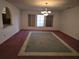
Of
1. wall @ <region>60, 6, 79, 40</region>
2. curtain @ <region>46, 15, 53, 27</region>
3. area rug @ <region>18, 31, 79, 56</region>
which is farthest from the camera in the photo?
curtain @ <region>46, 15, 53, 27</region>

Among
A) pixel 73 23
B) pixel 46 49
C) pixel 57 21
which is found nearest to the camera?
pixel 46 49

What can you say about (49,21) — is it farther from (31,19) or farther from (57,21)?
(31,19)

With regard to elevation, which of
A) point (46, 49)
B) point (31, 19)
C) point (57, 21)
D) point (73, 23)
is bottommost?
point (46, 49)

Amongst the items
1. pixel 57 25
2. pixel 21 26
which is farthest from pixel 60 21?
pixel 21 26

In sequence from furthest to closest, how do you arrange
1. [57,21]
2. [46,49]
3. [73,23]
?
[57,21], [73,23], [46,49]

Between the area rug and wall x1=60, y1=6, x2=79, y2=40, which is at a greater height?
wall x1=60, y1=6, x2=79, y2=40

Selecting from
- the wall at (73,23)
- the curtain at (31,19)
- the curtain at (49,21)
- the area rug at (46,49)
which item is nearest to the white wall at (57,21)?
the curtain at (49,21)

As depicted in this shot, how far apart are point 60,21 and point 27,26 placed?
12.0 ft

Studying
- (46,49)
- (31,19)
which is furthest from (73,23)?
(31,19)

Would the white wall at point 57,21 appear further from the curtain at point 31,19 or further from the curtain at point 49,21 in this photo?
the curtain at point 31,19

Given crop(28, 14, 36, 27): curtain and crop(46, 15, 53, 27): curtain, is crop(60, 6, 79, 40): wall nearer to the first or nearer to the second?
crop(46, 15, 53, 27): curtain

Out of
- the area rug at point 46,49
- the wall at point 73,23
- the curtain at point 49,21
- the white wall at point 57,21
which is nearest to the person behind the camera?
the area rug at point 46,49

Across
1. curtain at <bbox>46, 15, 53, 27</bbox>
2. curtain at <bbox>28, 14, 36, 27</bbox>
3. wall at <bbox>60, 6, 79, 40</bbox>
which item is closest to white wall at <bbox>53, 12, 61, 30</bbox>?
curtain at <bbox>46, 15, 53, 27</bbox>

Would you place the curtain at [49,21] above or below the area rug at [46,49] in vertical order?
above
